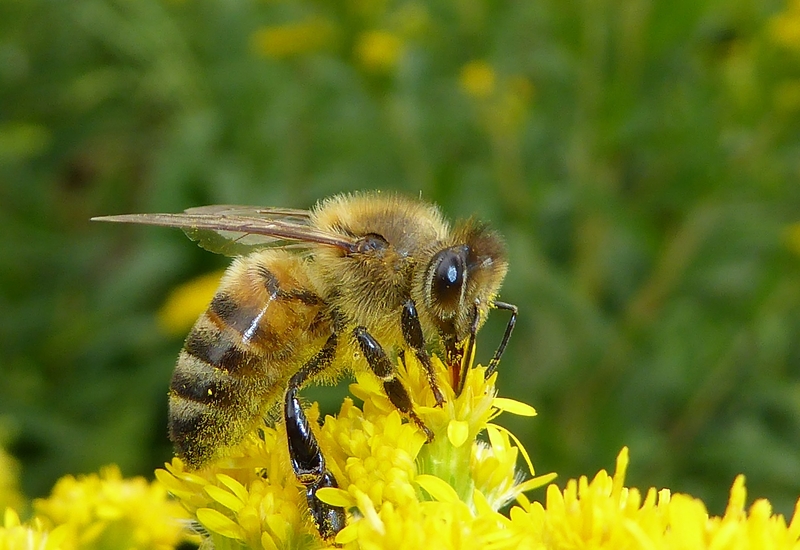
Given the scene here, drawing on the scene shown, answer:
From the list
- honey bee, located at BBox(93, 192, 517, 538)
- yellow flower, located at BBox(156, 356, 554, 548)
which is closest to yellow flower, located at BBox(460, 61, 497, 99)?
honey bee, located at BBox(93, 192, 517, 538)

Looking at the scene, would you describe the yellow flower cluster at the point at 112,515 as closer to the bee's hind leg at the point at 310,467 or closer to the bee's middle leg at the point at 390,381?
the bee's hind leg at the point at 310,467

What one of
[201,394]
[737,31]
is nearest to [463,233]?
[201,394]

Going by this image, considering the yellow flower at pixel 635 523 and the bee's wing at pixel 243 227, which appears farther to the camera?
the bee's wing at pixel 243 227

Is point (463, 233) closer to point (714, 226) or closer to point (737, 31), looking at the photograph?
point (714, 226)

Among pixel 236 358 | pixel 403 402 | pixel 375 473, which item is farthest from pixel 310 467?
pixel 236 358

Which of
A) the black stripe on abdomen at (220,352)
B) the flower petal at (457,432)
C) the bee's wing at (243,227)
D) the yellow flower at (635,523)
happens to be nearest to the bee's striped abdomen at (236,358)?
the black stripe on abdomen at (220,352)

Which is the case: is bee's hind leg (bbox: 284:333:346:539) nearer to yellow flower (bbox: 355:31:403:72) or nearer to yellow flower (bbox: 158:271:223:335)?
yellow flower (bbox: 158:271:223:335)
